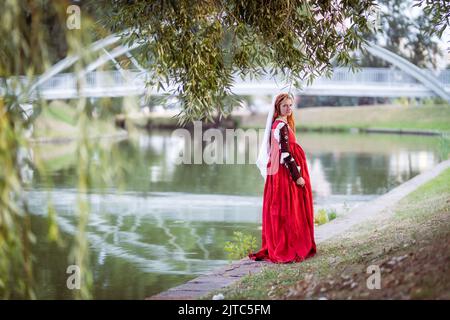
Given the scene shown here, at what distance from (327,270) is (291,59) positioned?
2.13 m

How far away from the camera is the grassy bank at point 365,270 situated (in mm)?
5812

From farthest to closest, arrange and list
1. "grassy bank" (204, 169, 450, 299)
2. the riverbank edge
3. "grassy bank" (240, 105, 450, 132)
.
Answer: "grassy bank" (240, 105, 450, 132), the riverbank edge, "grassy bank" (204, 169, 450, 299)

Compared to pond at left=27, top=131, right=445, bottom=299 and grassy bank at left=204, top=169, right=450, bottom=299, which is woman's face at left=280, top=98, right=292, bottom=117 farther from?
Answer: pond at left=27, top=131, right=445, bottom=299

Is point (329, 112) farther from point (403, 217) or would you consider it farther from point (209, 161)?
point (403, 217)

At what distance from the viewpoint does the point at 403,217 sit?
10375 millimetres

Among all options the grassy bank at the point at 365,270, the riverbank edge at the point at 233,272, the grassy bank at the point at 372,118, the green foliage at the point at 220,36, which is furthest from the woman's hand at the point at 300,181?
the grassy bank at the point at 372,118

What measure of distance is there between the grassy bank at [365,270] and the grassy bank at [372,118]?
40.5 m

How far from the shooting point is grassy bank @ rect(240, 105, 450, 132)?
170 feet

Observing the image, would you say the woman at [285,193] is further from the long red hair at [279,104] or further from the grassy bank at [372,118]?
the grassy bank at [372,118]

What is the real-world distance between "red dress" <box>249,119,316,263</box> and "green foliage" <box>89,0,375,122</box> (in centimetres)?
73

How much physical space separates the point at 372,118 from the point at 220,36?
5158 centimetres

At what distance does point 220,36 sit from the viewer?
8.05 meters

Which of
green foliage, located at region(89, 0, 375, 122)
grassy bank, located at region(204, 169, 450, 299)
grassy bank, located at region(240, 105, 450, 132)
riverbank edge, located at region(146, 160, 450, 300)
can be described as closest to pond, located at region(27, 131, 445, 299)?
riverbank edge, located at region(146, 160, 450, 300)
